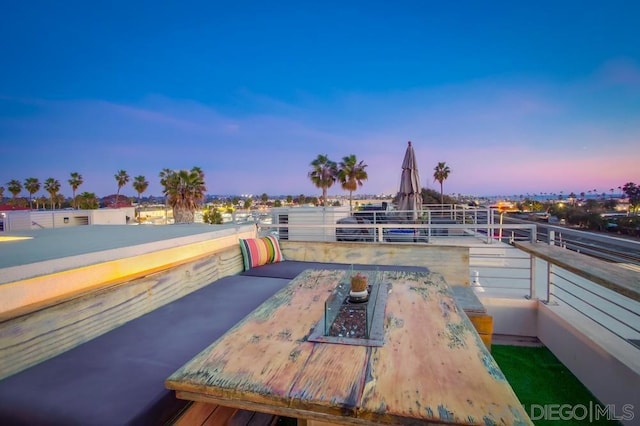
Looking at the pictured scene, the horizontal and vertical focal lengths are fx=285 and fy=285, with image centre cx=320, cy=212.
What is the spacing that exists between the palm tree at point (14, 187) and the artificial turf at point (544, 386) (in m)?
35.8

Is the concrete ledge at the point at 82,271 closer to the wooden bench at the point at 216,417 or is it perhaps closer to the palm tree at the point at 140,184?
the wooden bench at the point at 216,417

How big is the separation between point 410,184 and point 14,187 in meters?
33.6

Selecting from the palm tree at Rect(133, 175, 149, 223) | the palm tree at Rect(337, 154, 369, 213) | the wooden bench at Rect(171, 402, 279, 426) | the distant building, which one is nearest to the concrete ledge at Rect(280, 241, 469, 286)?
the wooden bench at Rect(171, 402, 279, 426)

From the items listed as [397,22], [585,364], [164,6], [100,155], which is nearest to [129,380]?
[585,364]

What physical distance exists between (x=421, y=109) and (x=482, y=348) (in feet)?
38.0

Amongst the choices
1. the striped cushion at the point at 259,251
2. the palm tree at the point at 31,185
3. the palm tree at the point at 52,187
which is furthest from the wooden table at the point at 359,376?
the palm tree at the point at 31,185

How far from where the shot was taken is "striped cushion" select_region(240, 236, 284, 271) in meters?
3.14

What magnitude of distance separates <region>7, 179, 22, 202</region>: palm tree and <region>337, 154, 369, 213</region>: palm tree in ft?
92.0

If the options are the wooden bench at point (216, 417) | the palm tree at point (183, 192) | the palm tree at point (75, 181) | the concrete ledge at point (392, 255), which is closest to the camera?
the wooden bench at point (216, 417)

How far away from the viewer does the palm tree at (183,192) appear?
14.7 meters

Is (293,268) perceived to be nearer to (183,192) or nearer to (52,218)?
(183,192)

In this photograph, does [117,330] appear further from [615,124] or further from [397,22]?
[615,124]

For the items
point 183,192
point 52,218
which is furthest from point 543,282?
point 52,218

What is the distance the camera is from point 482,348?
1047 millimetres
